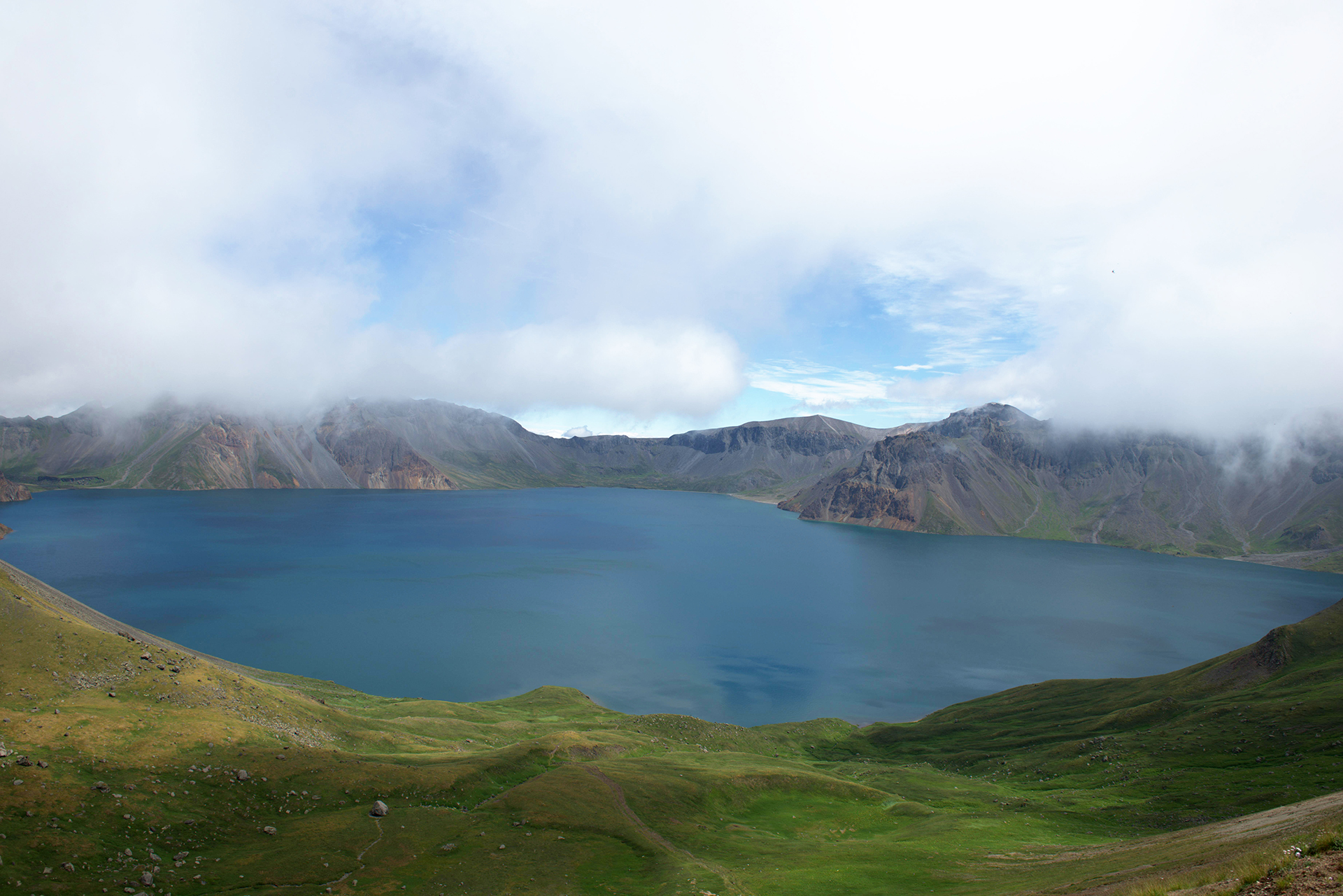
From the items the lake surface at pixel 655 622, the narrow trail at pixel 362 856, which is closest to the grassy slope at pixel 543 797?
the narrow trail at pixel 362 856

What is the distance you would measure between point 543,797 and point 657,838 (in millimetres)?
7364

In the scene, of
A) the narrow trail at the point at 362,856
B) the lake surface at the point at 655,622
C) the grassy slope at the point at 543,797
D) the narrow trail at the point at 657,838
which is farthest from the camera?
the lake surface at the point at 655,622

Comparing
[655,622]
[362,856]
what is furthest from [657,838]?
[655,622]

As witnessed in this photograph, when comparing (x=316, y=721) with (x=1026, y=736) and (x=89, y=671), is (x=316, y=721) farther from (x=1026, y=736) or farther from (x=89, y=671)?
(x=1026, y=736)

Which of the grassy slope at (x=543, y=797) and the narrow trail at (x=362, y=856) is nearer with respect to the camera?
the narrow trail at (x=362, y=856)

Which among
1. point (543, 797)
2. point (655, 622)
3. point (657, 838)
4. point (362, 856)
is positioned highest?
point (362, 856)

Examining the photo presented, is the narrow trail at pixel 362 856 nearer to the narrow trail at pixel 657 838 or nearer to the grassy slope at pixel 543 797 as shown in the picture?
the grassy slope at pixel 543 797

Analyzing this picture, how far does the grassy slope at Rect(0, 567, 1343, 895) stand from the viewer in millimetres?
26750

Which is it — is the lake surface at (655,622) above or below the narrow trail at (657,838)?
below

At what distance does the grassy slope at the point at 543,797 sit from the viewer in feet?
87.8

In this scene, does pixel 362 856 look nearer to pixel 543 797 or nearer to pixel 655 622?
pixel 543 797

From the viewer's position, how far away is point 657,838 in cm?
3650

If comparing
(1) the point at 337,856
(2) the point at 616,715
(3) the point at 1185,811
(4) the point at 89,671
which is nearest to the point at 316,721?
(4) the point at 89,671

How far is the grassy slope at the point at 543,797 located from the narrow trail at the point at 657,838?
193 millimetres
